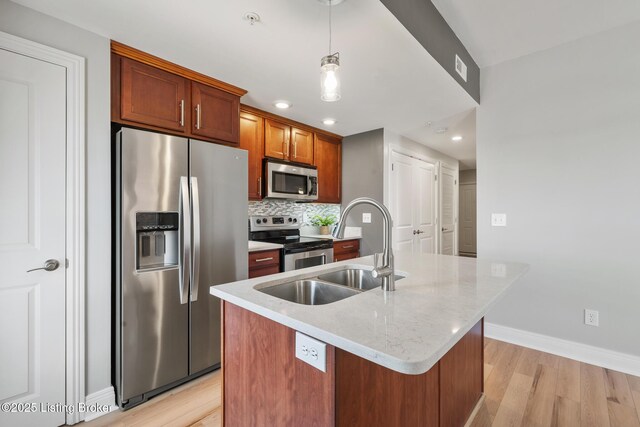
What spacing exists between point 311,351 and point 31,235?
1.66 meters

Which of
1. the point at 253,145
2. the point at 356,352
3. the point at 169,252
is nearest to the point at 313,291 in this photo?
the point at 356,352

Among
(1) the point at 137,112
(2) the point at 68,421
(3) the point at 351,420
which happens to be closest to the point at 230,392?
(3) the point at 351,420

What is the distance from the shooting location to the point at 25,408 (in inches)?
59.9

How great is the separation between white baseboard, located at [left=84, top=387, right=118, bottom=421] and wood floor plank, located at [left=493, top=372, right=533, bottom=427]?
7.33ft

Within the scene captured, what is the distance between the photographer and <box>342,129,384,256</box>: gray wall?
12.1 feet

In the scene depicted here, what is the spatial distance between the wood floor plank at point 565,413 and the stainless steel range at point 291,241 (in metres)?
2.06

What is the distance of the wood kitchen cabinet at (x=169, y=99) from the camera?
188 centimetres

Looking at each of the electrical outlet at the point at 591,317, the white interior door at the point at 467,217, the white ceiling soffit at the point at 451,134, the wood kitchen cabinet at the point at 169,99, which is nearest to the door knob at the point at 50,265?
the wood kitchen cabinet at the point at 169,99

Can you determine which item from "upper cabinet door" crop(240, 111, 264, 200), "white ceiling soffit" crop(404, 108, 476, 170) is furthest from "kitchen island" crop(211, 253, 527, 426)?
"white ceiling soffit" crop(404, 108, 476, 170)

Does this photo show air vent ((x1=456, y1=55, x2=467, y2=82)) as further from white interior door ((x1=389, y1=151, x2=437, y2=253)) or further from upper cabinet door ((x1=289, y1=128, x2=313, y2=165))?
upper cabinet door ((x1=289, y1=128, x2=313, y2=165))

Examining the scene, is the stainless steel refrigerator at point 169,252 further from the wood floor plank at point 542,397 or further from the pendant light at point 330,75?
the wood floor plank at point 542,397

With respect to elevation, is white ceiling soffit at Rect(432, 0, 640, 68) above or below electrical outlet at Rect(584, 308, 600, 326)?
above

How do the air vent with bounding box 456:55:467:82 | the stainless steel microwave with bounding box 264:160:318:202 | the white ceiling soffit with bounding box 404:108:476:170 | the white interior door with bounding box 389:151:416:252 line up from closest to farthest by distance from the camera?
the air vent with bounding box 456:55:467:82 < the stainless steel microwave with bounding box 264:160:318:202 < the white ceiling soffit with bounding box 404:108:476:170 < the white interior door with bounding box 389:151:416:252

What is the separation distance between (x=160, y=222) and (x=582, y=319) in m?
3.27
